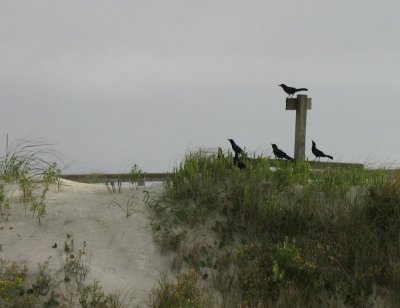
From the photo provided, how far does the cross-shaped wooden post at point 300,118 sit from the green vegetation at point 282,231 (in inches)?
84.0

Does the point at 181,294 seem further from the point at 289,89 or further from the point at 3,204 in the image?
the point at 289,89

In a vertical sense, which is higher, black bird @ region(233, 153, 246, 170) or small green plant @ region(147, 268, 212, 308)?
black bird @ region(233, 153, 246, 170)

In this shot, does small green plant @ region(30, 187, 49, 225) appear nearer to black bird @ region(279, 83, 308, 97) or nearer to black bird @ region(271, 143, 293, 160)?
black bird @ region(271, 143, 293, 160)

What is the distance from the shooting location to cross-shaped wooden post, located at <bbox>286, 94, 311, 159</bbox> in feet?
46.1

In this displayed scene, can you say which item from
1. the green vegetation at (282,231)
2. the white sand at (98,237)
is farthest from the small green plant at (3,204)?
the green vegetation at (282,231)

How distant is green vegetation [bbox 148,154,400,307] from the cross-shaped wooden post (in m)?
Result: 2.13

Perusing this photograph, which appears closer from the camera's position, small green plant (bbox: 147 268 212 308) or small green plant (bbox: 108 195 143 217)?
small green plant (bbox: 147 268 212 308)

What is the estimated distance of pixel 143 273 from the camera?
972 centimetres

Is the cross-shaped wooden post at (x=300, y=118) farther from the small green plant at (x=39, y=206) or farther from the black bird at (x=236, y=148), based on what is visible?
the small green plant at (x=39, y=206)

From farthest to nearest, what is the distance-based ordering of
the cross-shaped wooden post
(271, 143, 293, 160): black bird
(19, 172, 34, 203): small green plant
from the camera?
the cross-shaped wooden post → (271, 143, 293, 160): black bird → (19, 172, 34, 203): small green plant

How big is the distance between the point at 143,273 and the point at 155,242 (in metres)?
0.67

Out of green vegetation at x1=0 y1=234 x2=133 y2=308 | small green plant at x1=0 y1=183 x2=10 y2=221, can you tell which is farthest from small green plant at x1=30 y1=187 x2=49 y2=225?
green vegetation at x1=0 y1=234 x2=133 y2=308

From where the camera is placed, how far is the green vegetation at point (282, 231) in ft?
31.2

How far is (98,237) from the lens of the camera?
400 inches
